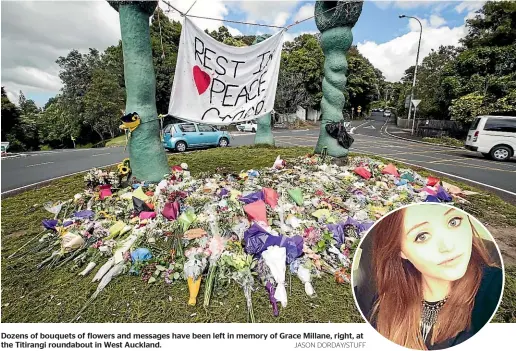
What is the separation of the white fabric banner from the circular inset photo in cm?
292

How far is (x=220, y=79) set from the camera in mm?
3775

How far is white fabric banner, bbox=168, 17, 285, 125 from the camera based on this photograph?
3553mm

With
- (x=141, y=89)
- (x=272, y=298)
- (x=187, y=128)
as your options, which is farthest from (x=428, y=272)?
(x=187, y=128)

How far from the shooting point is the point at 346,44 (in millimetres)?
5422

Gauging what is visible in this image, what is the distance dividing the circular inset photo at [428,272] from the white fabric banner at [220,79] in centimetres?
292

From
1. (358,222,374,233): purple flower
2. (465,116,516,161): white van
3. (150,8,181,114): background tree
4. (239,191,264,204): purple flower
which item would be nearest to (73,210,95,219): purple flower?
(239,191,264,204): purple flower

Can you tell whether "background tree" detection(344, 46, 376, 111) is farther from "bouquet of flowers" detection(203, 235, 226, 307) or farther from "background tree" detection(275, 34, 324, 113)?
"bouquet of flowers" detection(203, 235, 226, 307)

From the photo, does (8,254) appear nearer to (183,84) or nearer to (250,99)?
(183,84)

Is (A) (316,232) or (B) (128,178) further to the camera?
(B) (128,178)

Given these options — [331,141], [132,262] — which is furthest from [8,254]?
[331,141]

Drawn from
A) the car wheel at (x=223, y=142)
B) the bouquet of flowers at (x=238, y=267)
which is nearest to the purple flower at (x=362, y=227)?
the bouquet of flowers at (x=238, y=267)

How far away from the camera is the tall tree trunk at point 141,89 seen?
149 inches

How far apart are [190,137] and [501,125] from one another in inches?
432

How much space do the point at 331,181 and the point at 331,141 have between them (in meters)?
1.54
